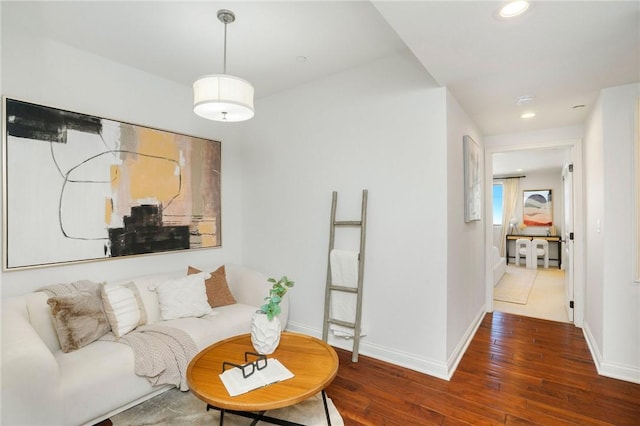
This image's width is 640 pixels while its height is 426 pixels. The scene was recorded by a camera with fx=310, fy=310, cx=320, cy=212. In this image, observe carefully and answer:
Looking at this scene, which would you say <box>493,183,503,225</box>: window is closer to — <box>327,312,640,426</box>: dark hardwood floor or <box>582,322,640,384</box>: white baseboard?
<box>327,312,640,426</box>: dark hardwood floor

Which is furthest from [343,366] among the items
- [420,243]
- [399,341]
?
[420,243]

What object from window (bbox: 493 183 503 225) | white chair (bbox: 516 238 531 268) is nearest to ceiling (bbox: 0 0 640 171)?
white chair (bbox: 516 238 531 268)

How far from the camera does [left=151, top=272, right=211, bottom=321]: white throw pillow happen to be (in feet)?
8.75

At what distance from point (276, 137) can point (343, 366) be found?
2.47m

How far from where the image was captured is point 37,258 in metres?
2.36

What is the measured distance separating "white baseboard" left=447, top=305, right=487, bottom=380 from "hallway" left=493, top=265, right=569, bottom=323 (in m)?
0.77

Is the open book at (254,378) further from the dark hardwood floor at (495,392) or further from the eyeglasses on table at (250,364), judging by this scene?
the dark hardwood floor at (495,392)

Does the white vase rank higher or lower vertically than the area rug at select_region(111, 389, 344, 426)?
higher

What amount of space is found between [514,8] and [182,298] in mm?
3054

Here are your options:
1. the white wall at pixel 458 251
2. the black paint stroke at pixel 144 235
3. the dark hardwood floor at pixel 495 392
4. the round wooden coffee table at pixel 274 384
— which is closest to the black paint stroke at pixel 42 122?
the black paint stroke at pixel 144 235

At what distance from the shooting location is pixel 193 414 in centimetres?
200

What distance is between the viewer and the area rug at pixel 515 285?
15.9 ft

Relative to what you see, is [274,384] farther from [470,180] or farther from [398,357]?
[470,180]

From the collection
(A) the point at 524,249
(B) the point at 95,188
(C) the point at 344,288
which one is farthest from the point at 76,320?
(A) the point at 524,249
